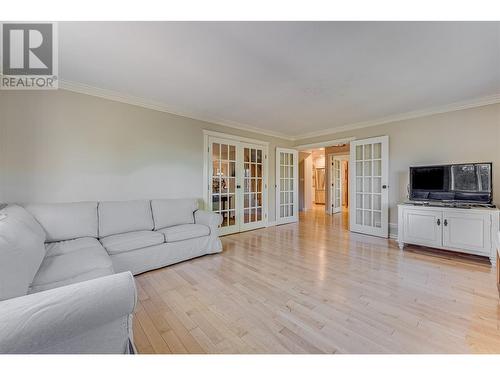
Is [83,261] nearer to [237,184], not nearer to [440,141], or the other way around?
[237,184]

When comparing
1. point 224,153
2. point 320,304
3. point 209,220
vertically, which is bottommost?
point 320,304

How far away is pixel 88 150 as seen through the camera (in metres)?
2.73

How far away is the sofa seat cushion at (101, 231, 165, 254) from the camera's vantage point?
2.21m

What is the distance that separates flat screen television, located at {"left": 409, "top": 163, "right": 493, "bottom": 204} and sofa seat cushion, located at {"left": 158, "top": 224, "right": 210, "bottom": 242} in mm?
3386

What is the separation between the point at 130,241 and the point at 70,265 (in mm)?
711

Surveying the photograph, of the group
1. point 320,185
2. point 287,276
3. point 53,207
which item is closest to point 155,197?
point 53,207

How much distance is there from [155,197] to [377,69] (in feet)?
11.0

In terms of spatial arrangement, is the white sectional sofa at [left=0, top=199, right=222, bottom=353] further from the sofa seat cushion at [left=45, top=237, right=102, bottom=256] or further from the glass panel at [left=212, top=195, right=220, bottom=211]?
the glass panel at [left=212, top=195, right=220, bottom=211]

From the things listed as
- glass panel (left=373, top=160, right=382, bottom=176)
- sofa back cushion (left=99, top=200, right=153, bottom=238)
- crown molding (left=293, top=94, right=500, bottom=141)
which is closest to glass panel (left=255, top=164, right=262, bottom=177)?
crown molding (left=293, top=94, right=500, bottom=141)

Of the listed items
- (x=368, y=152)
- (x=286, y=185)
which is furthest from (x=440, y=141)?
(x=286, y=185)

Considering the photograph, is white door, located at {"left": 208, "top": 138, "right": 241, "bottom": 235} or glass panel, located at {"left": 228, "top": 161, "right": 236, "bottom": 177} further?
glass panel, located at {"left": 228, "top": 161, "right": 236, "bottom": 177}

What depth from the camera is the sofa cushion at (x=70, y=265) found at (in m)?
1.41

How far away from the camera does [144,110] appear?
10.4ft
